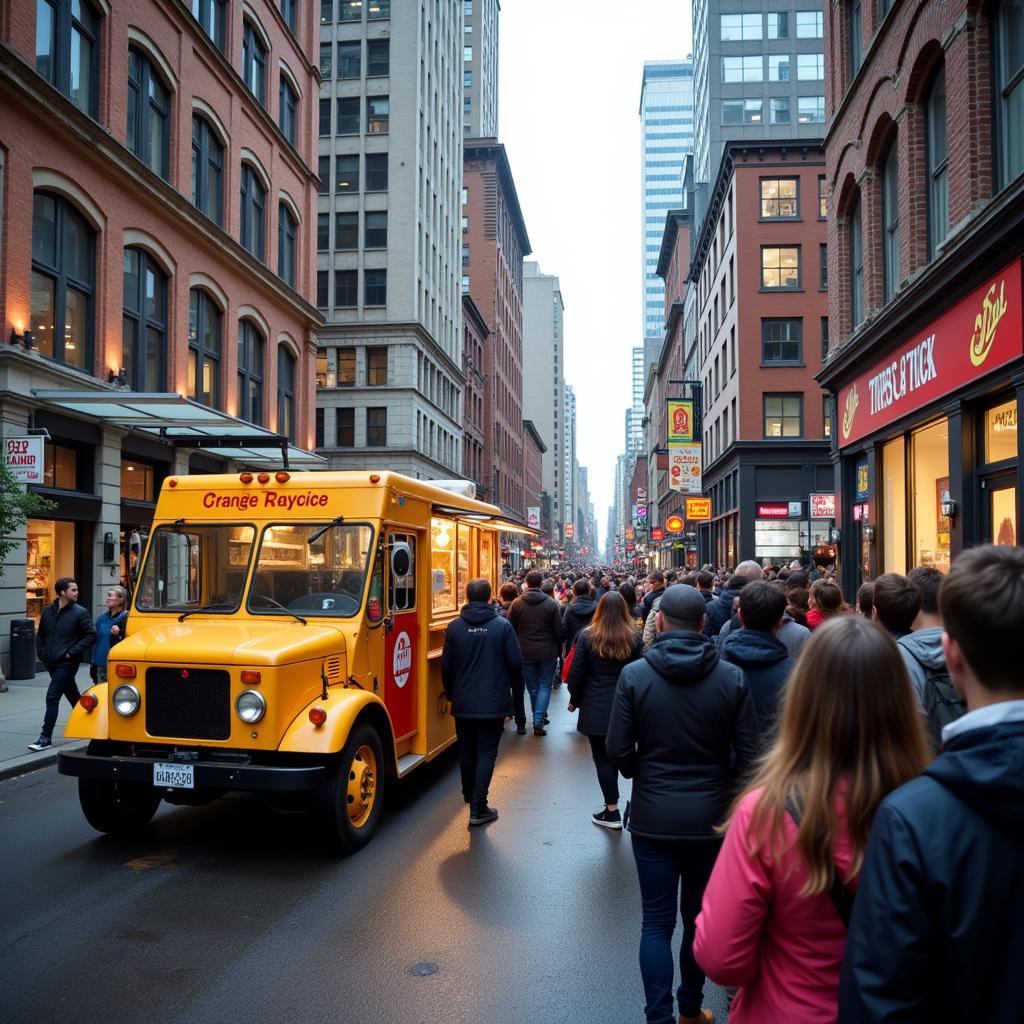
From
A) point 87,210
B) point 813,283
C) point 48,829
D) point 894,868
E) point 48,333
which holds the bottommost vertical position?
point 48,829

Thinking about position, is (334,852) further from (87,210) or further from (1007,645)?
(87,210)

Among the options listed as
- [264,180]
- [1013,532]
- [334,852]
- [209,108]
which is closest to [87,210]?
[209,108]

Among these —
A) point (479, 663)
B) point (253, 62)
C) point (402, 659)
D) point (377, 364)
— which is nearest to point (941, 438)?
point (479, 663)

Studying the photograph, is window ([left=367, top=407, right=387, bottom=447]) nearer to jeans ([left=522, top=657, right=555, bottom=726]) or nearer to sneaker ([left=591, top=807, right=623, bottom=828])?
jeans ([left=522, top=657, right=555, bottom=726])

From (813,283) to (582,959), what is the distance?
37129 millimetres

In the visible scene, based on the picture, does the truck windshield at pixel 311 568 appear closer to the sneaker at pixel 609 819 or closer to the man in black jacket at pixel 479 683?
the man in black jacket at pixel 479 683

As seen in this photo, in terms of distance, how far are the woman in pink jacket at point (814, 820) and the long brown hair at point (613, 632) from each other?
478 centimetres

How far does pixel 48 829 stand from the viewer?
725 cm

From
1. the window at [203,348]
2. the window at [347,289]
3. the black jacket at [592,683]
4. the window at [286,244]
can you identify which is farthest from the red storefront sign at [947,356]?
the window at [347,289]

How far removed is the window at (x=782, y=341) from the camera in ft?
123

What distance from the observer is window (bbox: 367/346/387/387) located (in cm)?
4738

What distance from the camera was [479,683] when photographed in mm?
7535

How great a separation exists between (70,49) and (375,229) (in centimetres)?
3055

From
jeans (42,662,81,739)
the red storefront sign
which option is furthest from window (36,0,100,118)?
the red storefront sign
